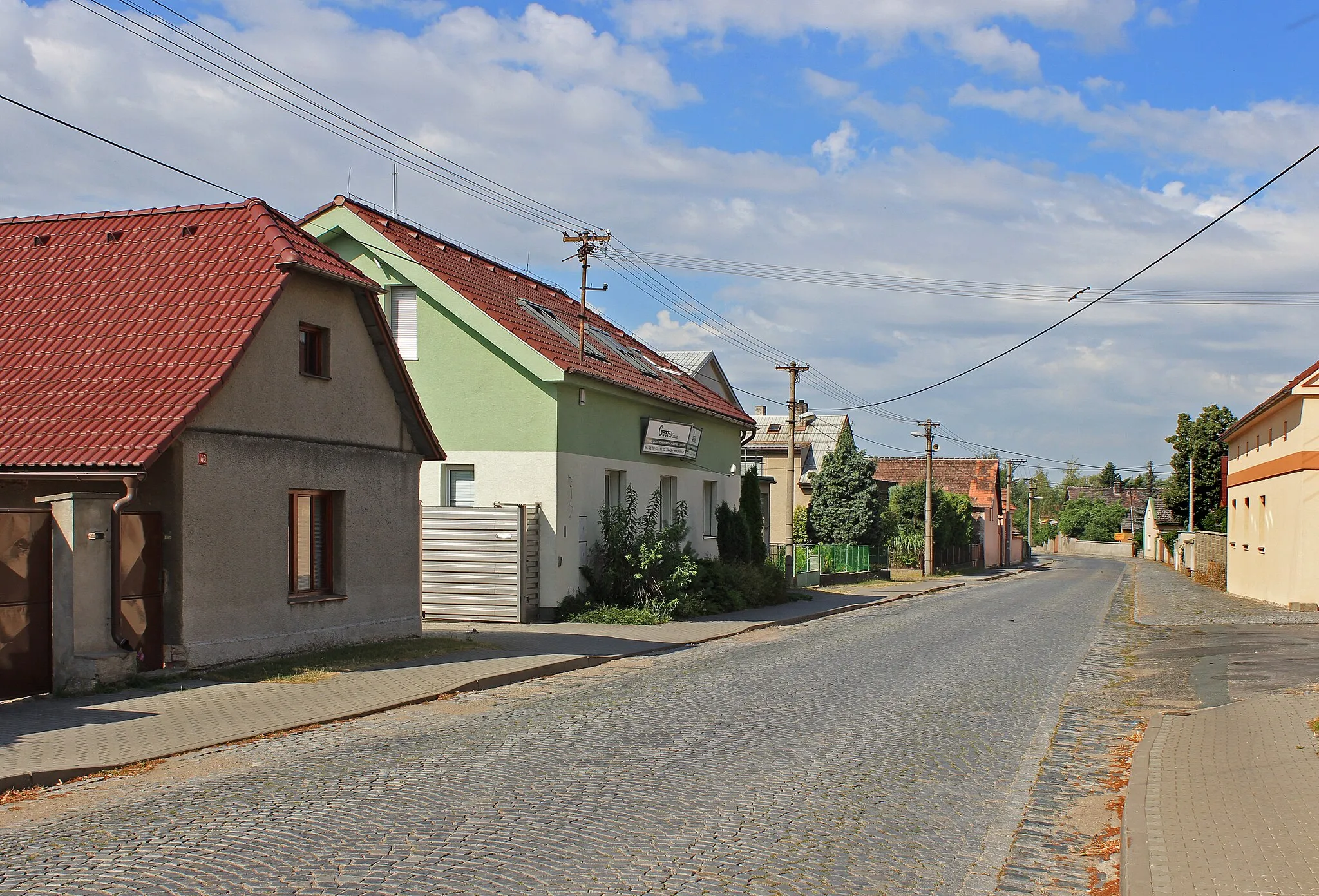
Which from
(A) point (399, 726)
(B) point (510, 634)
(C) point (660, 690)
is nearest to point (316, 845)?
(A) point (399, 726)

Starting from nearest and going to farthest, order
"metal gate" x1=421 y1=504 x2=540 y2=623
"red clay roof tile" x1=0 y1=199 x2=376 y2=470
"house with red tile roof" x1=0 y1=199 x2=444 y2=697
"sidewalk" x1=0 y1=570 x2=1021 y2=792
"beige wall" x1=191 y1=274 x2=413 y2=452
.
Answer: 1. "sidewalk" x1=0 y1=570 x2=1021 y2=792
2. "house with red tile roof" x1=0 y1=199 x2=444 y2=697
3. "red clay roof tile" x1=0 y1=199 x2=376 y2=470
4. "beige wall" x1=191 y1=274 x2=413 y2=452
5. "metal gate" x1=421 y1=504 x2=540 y2=623

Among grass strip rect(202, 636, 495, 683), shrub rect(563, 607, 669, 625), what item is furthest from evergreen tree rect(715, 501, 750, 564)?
grass strip rect(202, 636, 495, 683)

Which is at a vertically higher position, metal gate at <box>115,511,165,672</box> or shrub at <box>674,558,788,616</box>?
metal gate at <box>115,511,165,672</box>

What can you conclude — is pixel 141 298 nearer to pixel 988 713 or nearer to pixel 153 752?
pixel 153 752

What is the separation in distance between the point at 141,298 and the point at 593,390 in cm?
976

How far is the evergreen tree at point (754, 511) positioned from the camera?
31.1m

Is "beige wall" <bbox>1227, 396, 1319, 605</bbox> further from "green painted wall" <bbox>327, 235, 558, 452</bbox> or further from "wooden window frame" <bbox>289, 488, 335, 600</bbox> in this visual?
"wooden window frame" <bbox>289, 488, 335, 600</bbox>

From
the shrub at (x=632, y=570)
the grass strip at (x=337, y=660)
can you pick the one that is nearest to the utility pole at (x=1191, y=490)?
the shrub at (x=632, y=570)

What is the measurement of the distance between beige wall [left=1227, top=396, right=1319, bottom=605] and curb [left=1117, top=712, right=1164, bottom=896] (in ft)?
59.8

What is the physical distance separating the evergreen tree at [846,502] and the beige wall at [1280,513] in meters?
18.6

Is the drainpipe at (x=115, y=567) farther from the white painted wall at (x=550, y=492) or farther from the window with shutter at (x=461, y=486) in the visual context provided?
the window with shutter at (x=461, y=486)

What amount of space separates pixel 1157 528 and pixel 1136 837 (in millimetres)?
84221

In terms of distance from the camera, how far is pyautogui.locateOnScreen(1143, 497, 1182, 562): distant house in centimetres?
7400

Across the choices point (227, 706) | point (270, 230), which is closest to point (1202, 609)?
point (270, 230)
